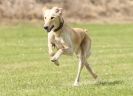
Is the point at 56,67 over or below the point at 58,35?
below

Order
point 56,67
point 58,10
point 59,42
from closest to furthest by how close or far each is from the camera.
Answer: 1. point 58,10
2. point 59,42
3. point 56,67

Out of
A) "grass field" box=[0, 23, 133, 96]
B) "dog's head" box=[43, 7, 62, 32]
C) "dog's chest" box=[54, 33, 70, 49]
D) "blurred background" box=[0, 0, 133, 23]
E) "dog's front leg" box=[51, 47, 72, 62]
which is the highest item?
"dog's head" box=[43, 7, 62, 32]

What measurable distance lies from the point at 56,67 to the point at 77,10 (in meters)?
29.2

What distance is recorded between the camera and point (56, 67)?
65.6 ft

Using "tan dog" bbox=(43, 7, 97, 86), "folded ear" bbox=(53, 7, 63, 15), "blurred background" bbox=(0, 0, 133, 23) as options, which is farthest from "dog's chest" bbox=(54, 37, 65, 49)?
"blurred background" bbox=(0, 0, 133, 23)

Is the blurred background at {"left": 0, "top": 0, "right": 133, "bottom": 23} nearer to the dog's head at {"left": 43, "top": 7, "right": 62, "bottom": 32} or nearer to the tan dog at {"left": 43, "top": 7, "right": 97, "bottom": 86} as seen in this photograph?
the tan dog at {"left": 43, "top": 7, "right": 97, "bottom": 86}

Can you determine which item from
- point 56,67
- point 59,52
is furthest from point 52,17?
point 56,67

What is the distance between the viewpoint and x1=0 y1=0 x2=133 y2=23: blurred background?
4599cm

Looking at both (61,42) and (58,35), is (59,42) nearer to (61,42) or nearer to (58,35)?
(61,42)

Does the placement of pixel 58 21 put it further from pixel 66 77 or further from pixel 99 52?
pixel 99 52

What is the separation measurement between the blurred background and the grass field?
494 centimetres

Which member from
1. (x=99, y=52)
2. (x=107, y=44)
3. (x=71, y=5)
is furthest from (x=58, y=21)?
(x=71, y=5)

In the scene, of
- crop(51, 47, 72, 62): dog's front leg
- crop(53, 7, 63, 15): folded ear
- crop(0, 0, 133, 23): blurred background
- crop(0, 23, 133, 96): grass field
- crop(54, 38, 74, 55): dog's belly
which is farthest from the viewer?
crop(0, 0, 133, 23): blurred background

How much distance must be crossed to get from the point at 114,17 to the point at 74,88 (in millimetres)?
37305
